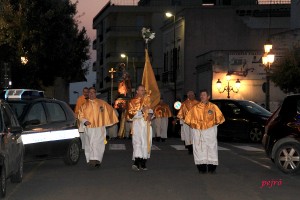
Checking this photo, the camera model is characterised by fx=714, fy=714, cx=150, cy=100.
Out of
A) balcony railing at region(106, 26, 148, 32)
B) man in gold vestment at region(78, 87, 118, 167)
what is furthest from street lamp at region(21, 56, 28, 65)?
balcony railing at region(106, 26, 148, 32)

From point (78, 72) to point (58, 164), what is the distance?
1680 cm

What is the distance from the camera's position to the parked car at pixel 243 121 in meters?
25.1

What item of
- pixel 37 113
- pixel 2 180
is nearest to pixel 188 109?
pixel 37 113

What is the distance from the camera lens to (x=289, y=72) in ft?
131

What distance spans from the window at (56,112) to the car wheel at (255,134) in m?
11.0

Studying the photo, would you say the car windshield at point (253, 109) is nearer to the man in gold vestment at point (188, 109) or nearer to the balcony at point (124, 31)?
the man in gold vestment at point (188, 109)

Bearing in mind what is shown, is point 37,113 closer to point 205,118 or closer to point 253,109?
point 205,118

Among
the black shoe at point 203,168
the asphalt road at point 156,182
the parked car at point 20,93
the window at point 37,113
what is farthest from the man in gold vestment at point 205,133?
the parked car at point 20,93

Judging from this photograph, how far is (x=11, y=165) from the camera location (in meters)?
10.9

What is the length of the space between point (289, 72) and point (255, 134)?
15.6 meters

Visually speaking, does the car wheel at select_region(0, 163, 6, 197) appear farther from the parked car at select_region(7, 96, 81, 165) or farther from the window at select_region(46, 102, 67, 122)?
the window at select_region(46, 102, 67, 122)

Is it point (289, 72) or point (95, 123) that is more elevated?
point (289, 72)

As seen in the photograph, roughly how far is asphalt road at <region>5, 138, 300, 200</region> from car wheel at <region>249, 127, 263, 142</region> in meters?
7.76

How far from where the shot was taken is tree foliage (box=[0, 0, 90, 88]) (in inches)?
1131
